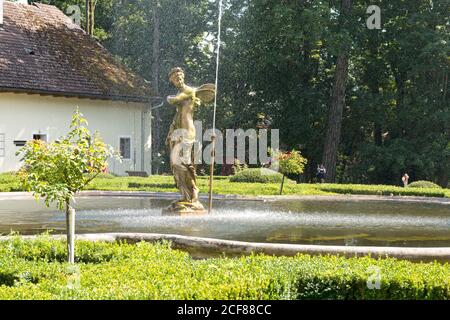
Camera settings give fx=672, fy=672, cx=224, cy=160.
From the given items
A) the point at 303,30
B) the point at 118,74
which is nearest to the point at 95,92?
the point at 118,74

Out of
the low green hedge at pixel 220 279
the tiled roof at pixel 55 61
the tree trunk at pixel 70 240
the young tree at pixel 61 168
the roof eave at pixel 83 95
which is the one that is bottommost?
the low green hedge at pixel 220 279

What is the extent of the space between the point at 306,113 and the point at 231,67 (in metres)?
5.54

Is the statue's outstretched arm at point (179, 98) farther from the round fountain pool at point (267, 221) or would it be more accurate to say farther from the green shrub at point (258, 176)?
the green shrub at point (258, 176)

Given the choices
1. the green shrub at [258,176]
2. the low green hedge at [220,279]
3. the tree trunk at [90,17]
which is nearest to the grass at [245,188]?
the green shrub at [258,176]

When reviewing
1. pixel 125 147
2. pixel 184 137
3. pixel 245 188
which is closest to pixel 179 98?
pixel 184 137

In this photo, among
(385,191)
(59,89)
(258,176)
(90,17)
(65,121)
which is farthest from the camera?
(90,17)

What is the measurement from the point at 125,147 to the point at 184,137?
2143cm

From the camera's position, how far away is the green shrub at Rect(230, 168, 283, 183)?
2739 cm

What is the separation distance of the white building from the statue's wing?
1602 centimetres

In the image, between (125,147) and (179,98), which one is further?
(125,147)

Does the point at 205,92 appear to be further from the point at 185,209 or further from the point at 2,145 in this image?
the point at 2,145

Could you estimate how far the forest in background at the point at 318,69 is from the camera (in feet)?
118

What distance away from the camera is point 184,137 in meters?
13.3

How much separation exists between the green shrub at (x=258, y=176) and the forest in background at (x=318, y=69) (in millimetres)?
8998
